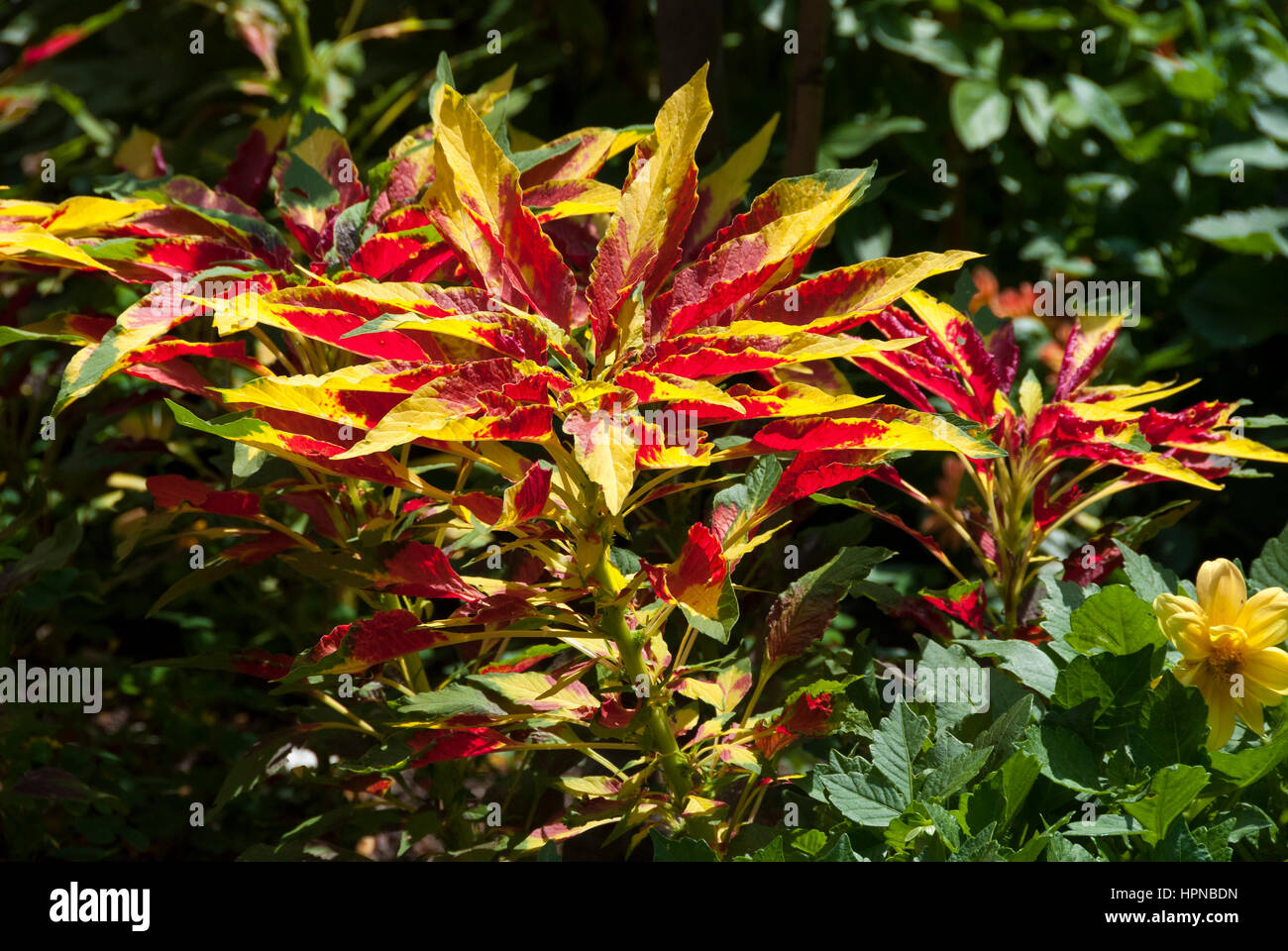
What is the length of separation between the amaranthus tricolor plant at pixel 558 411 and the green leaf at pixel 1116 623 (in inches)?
7.2

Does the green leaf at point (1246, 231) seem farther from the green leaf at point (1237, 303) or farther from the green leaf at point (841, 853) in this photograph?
the green leaf at point (841, 853)

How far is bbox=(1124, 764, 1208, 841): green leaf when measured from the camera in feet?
2.84

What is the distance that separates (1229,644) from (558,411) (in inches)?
23.6

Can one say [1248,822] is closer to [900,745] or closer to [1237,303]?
[900,745]

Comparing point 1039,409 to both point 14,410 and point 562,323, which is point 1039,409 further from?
point 14,410

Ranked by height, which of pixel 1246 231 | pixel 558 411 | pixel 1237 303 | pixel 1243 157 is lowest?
pixel 558 411

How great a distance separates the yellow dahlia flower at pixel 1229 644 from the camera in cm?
99

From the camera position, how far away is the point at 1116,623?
3.25 ft

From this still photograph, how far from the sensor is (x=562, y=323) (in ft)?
3.45

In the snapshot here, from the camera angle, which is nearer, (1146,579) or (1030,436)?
(1146,579)

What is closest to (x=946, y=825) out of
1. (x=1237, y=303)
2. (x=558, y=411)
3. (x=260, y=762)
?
(x=558, y=411)

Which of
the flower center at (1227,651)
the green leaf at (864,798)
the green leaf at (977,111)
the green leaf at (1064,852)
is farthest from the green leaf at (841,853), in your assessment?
the green leaf at (977,111)
